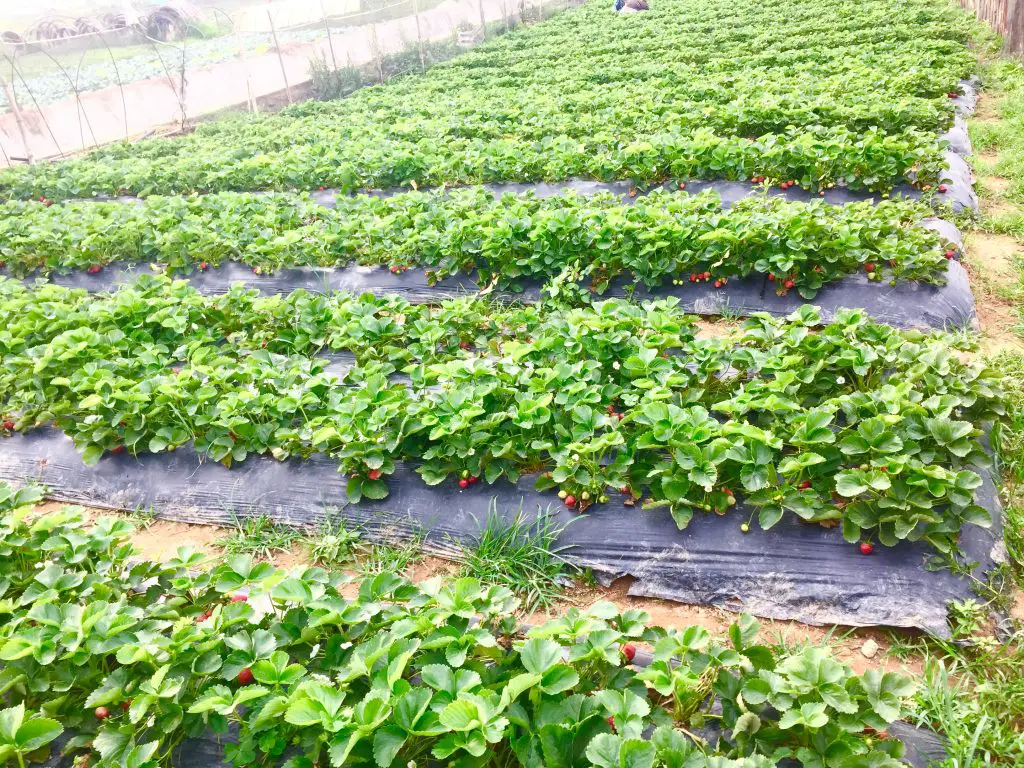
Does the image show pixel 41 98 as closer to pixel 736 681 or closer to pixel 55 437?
pixel 55 437

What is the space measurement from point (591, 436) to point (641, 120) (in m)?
6.52

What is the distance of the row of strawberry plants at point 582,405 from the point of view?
2.89 m

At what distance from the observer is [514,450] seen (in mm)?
3391

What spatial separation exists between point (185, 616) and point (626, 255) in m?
3.78

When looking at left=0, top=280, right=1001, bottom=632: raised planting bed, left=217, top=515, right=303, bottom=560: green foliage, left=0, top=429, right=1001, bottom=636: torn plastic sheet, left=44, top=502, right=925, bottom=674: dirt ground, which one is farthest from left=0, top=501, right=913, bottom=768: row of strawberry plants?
left=217, top=515, right=303, bottom=560: green foliage

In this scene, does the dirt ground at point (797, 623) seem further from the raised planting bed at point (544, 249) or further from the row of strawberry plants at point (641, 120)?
the row of strawberry plants at point (641, 120)

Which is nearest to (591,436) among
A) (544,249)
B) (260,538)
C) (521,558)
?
(521,558)

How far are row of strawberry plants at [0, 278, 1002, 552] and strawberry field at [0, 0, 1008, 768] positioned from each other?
2 cm

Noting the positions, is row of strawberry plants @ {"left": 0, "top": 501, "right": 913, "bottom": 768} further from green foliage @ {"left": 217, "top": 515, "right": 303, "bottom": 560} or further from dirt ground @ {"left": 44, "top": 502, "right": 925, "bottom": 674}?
green foliage @ {"left": 217, "top": 515, "right": 303, "bottom": 560}


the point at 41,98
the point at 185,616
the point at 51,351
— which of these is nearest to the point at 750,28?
the point at 51,351

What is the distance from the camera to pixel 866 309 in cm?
459

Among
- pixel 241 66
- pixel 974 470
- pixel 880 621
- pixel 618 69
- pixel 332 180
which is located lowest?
pixel 880 621

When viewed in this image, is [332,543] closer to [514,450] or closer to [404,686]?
[514,450]

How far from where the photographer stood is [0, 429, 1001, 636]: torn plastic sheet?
2.67 meters
